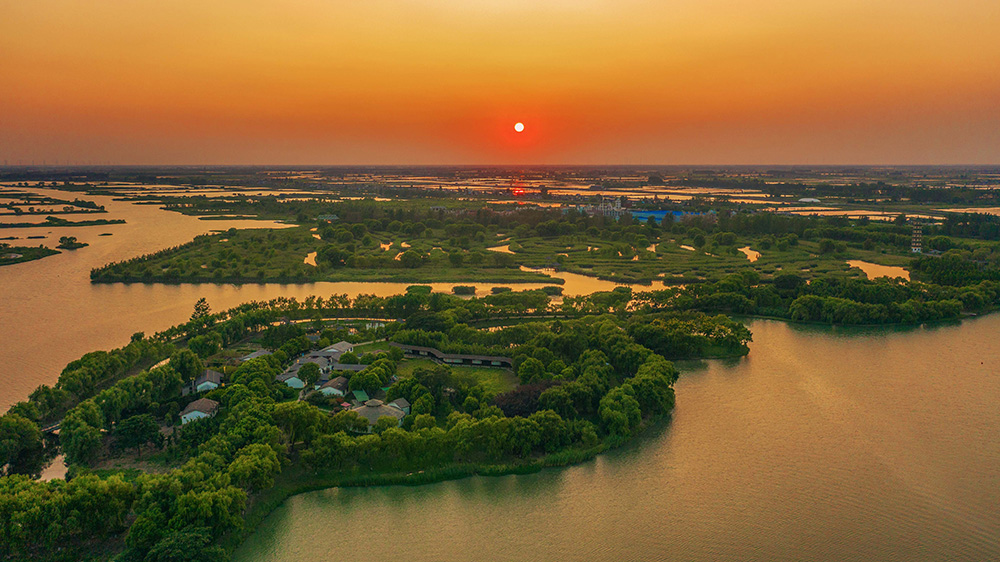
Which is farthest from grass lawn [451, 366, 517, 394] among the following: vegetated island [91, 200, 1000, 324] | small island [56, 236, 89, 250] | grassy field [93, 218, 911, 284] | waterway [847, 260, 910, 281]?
small island [56, 236, 89, 250]

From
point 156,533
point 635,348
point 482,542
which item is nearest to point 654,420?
point 635,348

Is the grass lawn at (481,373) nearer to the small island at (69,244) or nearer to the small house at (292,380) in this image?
the small house at (292,380)

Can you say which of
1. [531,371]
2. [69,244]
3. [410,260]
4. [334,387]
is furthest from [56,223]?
[531,371]

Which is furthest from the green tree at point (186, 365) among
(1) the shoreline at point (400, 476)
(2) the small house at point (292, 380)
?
(1) the shoreline at point (400, 476)

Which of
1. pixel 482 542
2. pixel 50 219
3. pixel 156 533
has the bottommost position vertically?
pixel 482 542

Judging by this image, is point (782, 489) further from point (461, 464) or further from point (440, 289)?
point (440, 289)

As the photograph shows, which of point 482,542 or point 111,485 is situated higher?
point 111,485

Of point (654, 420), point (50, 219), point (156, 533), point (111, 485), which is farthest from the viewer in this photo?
point (50, 219)

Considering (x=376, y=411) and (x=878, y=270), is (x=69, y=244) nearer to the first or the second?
(x=376, y=411)
